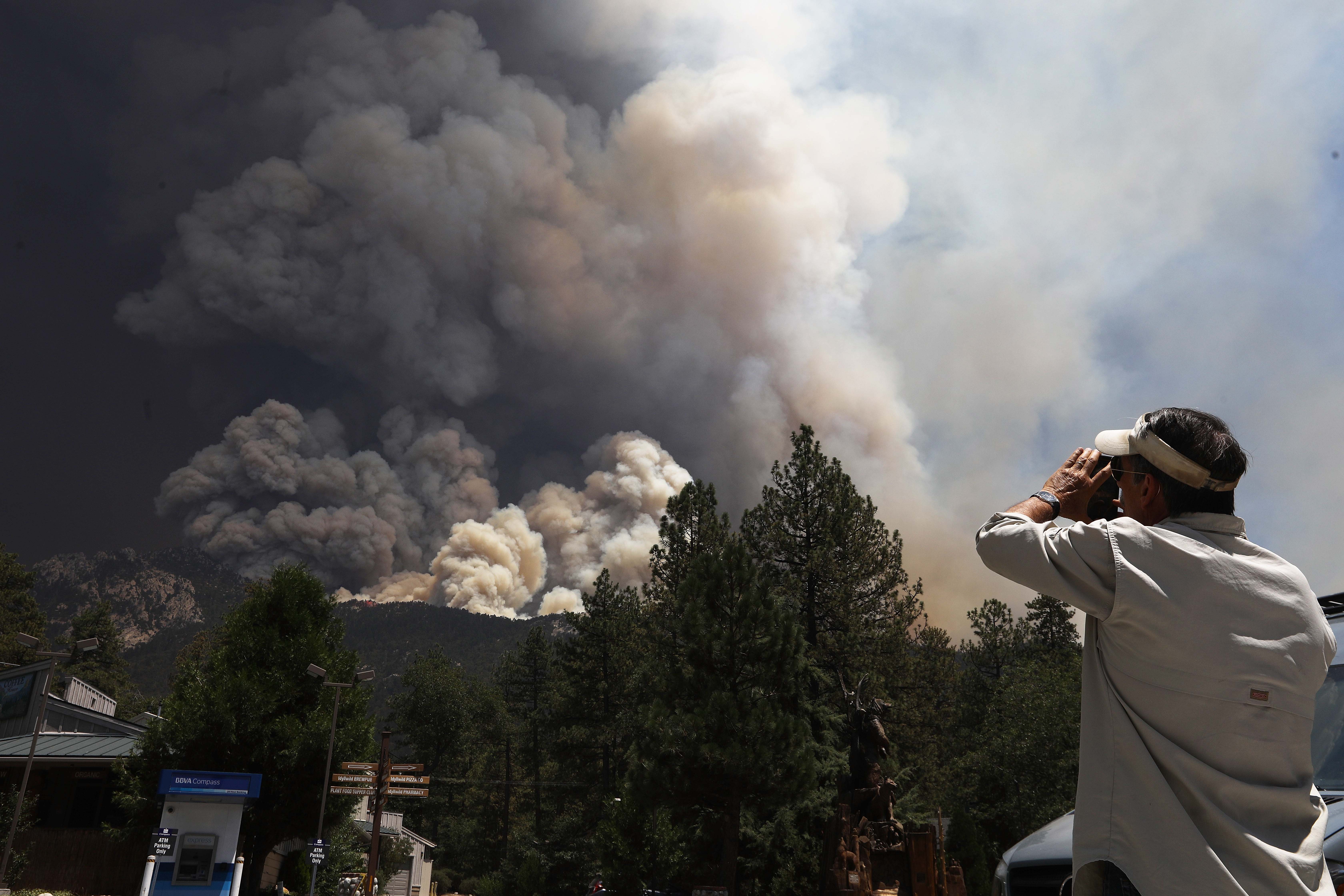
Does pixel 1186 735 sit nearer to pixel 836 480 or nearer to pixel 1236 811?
pixel 1236 811

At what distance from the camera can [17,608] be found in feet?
203

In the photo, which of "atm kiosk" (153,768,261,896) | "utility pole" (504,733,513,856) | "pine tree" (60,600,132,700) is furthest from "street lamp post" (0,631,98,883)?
"pine tree" (60,600,132,700)

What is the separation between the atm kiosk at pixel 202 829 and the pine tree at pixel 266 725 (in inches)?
118

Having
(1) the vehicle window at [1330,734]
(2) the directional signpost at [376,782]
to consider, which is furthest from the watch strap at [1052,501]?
(2) the directional signpost at [376,782]

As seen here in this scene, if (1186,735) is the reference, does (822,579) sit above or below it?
above

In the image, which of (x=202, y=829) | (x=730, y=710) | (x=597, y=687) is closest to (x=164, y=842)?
(x=202, y=829)

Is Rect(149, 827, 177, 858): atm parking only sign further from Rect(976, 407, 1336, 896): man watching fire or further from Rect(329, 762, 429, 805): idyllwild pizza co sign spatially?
Rect(976, 407, 1336, 896): man watching fire

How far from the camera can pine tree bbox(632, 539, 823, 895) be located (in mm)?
23984

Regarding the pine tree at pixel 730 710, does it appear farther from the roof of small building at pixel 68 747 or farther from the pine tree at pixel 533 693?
the pine tree at pixel 533 693

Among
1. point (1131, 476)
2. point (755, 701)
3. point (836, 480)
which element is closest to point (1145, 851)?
point (1131, 476)

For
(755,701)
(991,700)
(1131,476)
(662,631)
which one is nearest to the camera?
(1131,476)

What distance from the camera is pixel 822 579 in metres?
32.1

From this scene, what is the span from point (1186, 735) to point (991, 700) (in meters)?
53.6

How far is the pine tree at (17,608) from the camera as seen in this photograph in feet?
188
